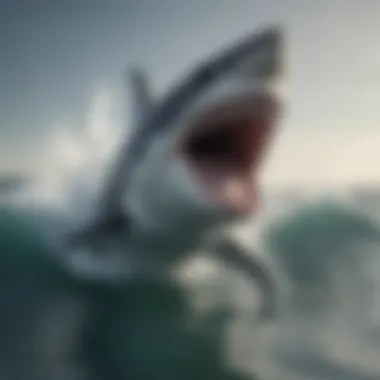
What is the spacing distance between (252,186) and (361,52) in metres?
0.27

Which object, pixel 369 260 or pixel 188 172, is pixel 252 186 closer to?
pixel 188 172

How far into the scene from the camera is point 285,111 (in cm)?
113

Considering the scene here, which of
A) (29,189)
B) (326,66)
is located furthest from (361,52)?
(29,189)

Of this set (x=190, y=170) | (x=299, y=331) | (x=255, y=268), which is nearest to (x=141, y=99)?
(x=190, y=170)

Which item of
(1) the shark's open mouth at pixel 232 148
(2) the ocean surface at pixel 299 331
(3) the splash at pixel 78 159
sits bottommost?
(2) the ocean surface at pixel 299 331

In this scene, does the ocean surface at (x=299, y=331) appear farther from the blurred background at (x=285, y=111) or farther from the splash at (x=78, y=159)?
the splash at (x=78, y=159)

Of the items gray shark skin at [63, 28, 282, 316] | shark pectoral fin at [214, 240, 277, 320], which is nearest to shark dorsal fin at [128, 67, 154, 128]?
gray shark skin at [63, 28, 282, 316]

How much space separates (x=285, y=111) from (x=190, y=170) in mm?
174

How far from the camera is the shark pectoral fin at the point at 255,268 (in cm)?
113

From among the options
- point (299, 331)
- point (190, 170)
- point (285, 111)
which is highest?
point (285, 111)

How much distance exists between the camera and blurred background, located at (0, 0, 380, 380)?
113 cm

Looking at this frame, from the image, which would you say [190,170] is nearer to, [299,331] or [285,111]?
[285,111]

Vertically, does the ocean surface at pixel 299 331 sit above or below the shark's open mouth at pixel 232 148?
below

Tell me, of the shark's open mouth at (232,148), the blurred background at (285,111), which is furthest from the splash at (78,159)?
the shark's open mouth at (232,148)
